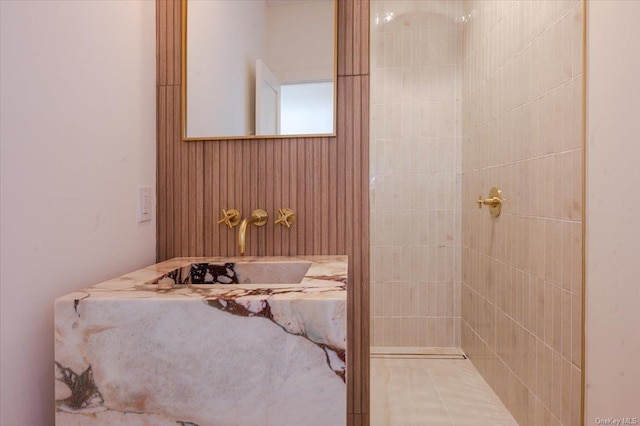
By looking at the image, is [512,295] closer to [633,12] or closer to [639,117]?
[639,117]

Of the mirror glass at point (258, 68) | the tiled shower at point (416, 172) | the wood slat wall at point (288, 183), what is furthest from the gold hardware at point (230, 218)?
the tiled shower at point (416, 172)

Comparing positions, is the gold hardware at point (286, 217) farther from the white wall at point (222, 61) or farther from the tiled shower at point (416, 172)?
the tiled shower at point (416, 172)

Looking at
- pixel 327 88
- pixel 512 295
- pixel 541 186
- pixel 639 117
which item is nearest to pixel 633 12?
pixel 639 117

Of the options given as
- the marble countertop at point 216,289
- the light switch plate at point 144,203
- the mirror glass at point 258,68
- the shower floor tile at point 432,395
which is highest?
the mirror glass at point 258,68

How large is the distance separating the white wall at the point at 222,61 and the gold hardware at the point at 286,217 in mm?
323

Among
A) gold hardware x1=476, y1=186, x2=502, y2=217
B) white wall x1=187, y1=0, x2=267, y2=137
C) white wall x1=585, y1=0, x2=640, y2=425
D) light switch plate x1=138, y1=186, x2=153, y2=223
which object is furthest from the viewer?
gold hardware x1=476, y1=186, x2=502, y2=217

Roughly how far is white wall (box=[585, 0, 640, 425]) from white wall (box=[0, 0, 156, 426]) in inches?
56.1

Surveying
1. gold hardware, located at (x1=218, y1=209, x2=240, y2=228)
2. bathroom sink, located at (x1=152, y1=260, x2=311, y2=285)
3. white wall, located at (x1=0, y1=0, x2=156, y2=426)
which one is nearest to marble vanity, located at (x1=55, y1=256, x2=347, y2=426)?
white wall, located at (x1=0, y1=0, x2=156, y2=426)

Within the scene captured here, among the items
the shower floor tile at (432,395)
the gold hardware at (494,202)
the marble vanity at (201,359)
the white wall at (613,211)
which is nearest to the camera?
the marble vanity at (201,359)

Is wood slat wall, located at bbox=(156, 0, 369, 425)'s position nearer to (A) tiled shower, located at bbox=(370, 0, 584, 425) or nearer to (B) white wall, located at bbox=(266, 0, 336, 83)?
(B) white wall, located at bbox=(266, 0, 336, 83)

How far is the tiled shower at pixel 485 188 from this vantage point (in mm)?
1505

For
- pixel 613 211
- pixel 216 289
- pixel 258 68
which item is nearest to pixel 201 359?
pixel 216 289

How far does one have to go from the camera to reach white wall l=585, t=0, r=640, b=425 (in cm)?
121

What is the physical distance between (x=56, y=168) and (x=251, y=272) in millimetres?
590
